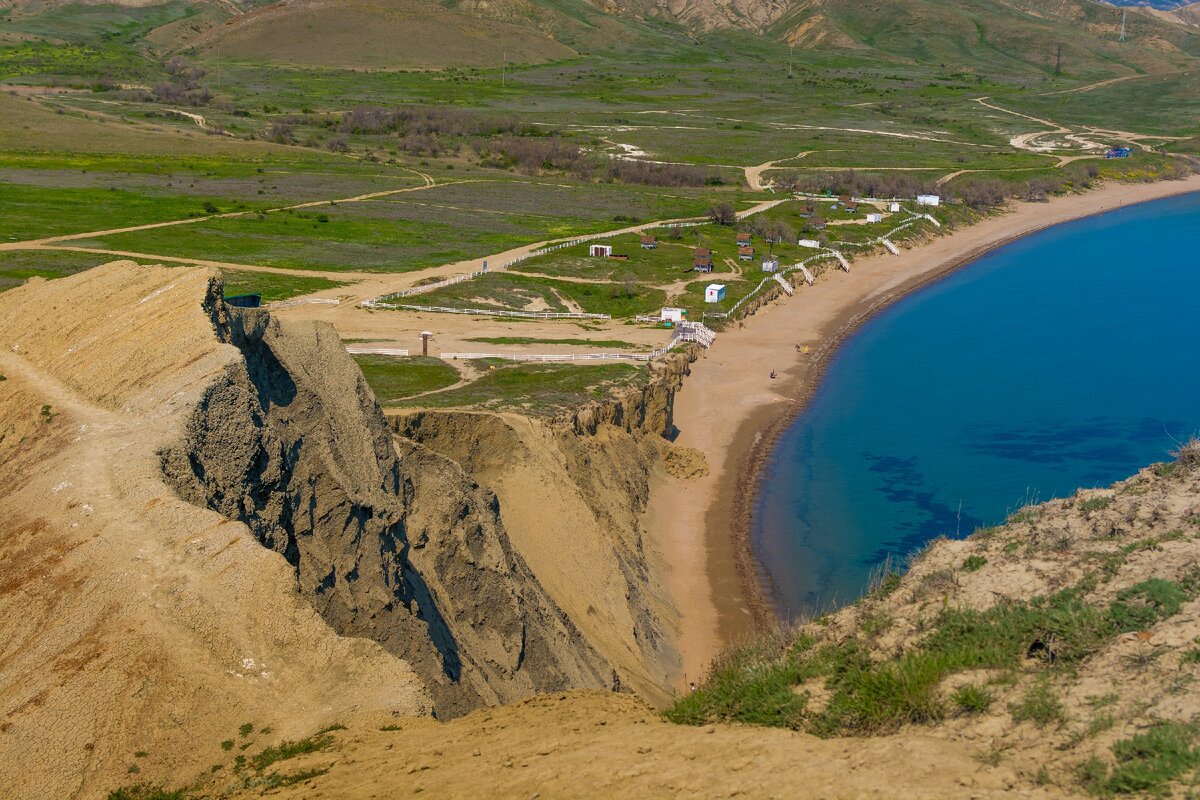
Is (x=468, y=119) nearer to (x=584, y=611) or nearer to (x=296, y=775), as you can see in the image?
(x=584, y=611)

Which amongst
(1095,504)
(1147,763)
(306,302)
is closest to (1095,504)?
(1095,504)

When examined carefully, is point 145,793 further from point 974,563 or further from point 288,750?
point 974,563

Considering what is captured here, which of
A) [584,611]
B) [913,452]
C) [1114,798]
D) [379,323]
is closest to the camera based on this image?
[1114,798]

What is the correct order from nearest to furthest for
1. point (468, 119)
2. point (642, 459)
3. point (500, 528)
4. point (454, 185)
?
point (500, 528) → point (642, 459) → point (454, 185) → point (468, 119)

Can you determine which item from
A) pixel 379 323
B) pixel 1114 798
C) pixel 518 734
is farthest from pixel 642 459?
pixel 1114 798

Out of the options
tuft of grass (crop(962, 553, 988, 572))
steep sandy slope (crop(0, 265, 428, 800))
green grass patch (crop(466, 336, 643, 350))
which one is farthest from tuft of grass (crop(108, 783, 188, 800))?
green grass patch (crop(466, 336, 643, 350))

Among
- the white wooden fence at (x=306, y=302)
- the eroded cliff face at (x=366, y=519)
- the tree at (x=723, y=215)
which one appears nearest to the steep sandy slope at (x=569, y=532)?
the eroded cliff face at (x=366, y=519)

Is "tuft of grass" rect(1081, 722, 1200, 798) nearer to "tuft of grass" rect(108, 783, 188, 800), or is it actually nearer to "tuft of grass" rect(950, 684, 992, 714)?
"tuft of grass" rect(950, 684, 992, 714)
